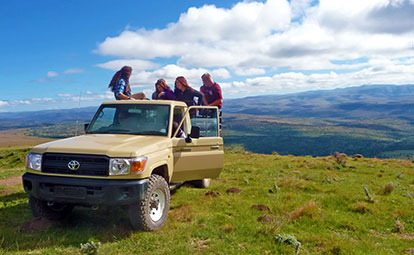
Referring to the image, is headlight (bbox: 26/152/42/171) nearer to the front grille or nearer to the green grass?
the front grille

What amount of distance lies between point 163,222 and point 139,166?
1626mm

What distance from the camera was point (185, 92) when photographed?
10891 mm

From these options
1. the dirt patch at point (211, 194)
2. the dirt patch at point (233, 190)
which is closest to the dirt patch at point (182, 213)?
the dirt patch at point (211, 194)

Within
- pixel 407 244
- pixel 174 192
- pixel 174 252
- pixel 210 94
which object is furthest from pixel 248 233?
pixel 210 94

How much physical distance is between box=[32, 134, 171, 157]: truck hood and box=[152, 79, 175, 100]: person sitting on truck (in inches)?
157

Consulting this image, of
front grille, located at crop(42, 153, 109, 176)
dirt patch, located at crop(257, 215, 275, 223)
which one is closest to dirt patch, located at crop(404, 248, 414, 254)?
dirt patch, located at crop(257, 215, 275, 223)

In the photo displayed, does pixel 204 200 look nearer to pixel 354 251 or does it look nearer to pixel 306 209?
pixel 306 209

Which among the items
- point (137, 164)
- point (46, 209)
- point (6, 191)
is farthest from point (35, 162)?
point (6, 191)

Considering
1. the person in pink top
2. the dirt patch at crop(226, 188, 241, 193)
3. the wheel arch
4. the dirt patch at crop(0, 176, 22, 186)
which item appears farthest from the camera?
the dirt patch at crop(0, 176, 22, 186)

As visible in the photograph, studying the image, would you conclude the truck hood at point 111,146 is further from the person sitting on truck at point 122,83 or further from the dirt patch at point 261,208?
the person sitting on truck at point 122,83

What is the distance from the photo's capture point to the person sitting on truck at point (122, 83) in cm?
1035

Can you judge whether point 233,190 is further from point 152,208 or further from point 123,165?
point 123,165

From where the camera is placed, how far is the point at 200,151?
792cm

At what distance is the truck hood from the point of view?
5660 mm
